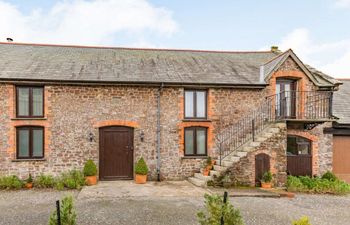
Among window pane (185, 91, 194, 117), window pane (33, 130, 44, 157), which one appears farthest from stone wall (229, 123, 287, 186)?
window pane (33, 130, 44, 157)

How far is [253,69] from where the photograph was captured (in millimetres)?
14688

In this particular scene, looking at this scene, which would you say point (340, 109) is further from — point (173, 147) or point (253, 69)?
point (173, 147)

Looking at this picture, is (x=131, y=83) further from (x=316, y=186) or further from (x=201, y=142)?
(x=316, y=186)

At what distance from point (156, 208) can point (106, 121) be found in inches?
212

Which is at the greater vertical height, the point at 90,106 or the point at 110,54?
the point at 110,54

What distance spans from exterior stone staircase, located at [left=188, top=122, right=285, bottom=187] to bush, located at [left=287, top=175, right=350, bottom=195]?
235 centimetres

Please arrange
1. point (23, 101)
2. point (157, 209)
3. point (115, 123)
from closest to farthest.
→ 1. point (157, 209)
2. point (23, 101)
3. point (115, 123)

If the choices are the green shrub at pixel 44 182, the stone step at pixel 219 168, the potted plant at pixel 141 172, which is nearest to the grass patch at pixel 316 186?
the stone step at pixel 219 168

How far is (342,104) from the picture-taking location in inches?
581

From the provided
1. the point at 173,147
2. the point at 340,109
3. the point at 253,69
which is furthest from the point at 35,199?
the point at 340,109

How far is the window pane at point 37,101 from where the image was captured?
1182cm

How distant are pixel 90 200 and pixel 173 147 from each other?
15.4 feet

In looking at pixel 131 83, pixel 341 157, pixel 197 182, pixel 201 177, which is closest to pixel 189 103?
pixel 131 83

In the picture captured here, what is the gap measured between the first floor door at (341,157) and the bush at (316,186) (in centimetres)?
189
